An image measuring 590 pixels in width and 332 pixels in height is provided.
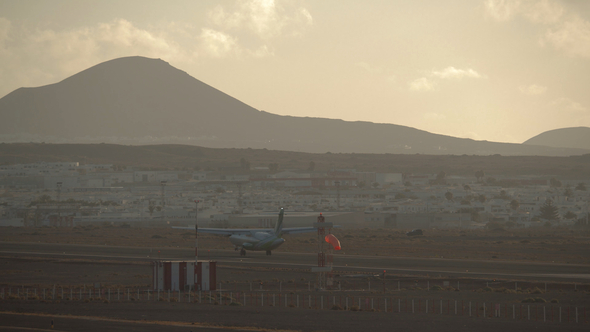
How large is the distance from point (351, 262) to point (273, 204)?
90.4 m

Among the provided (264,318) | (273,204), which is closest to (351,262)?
(264,318)

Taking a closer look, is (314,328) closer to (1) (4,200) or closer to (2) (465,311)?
(2) (465,311)

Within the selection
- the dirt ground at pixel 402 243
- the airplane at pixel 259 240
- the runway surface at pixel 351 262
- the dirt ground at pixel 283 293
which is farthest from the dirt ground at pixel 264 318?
the dirt ground at pixel 402 243

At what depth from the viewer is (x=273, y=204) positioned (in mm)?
145875

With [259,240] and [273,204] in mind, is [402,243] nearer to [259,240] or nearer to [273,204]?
[259,240]

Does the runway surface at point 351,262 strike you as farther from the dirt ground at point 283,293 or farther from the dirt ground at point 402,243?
the dirt ground at point 402,243

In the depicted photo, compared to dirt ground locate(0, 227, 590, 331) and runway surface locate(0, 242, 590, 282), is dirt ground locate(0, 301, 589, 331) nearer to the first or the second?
dirt ground locate(0, 227, 590, 331)

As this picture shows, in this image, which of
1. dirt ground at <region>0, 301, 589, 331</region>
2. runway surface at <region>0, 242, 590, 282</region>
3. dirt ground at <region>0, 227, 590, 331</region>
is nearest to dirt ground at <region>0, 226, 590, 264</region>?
dirt ground at <region>0, 227, 590, 331</region>

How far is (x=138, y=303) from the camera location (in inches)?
1305

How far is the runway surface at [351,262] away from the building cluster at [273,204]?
29.1m

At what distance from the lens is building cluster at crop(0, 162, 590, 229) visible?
113875 millimetres

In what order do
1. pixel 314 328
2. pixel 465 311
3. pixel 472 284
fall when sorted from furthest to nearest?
pixel 472 284, pixel 465 311, pixel 314 328

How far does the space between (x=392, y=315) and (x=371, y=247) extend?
1637 inches

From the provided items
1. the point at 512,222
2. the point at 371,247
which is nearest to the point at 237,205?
the point at 512,222
